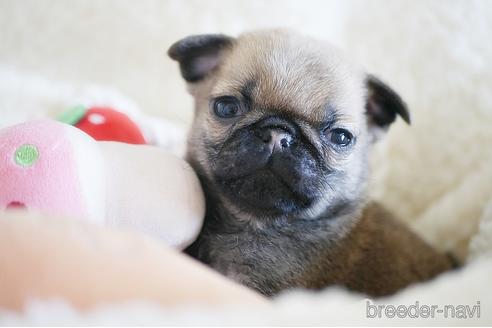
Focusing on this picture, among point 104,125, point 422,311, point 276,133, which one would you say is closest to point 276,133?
point 276,133

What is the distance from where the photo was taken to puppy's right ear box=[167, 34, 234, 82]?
138cm

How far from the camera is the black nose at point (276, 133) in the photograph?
1.11 meters

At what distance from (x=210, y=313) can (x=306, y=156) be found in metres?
0.63

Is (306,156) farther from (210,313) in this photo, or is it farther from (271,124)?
(210,313)

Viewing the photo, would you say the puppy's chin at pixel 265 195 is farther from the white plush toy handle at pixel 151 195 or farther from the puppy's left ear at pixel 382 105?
the puppy's left ear at pixel 382 105

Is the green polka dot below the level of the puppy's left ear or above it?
below

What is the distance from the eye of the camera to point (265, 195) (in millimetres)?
1145

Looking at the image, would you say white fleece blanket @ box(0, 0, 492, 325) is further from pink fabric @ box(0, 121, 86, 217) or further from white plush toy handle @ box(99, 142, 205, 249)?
pink fabric @ box(0, 121, 86, 217)

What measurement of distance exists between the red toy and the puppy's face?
0.17 metres

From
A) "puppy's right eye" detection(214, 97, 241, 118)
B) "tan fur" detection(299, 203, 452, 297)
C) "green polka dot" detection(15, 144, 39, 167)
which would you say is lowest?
"tan fur" detection(299, 203, 452, 297)

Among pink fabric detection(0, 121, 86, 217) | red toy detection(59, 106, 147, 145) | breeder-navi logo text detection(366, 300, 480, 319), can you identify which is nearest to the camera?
breeder-navi logo text detection(366, 300, 480, 319)

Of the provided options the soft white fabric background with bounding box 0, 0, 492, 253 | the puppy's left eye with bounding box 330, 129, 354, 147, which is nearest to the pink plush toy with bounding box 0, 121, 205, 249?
the puppy's left eye with bounding box 330, 129, 354, 147

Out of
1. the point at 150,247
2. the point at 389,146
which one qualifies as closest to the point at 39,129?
the point at 150,247

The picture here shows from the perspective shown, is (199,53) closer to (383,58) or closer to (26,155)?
(26,155)
